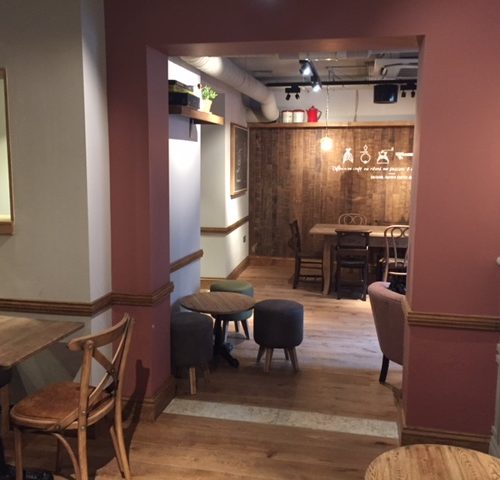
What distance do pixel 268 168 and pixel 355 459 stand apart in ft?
19.0

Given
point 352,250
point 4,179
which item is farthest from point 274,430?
point 352,250

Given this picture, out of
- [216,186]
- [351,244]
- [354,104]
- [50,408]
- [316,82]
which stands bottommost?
[50,408]

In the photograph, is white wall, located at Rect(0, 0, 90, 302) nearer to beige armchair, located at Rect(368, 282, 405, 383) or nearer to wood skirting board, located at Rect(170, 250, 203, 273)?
wood skirting board, located at Rect(170, 250, 203, 273)

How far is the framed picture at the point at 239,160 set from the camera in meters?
7.10

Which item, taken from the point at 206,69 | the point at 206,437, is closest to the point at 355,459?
the point at 206,437

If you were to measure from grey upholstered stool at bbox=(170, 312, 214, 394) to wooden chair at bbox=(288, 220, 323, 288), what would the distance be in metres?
3.35

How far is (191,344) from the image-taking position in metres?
3.75

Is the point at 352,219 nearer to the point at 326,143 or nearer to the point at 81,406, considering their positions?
the point at 326,143

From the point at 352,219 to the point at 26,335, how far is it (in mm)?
6010

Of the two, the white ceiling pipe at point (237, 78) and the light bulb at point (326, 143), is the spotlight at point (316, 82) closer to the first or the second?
the white ceiling pipe at point (237, 78)

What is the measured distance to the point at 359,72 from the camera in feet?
24.0

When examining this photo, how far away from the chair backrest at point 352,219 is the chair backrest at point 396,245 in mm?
955

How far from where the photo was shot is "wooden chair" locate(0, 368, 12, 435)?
8.67 ft

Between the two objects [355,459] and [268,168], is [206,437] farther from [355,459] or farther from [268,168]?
[268,168]
